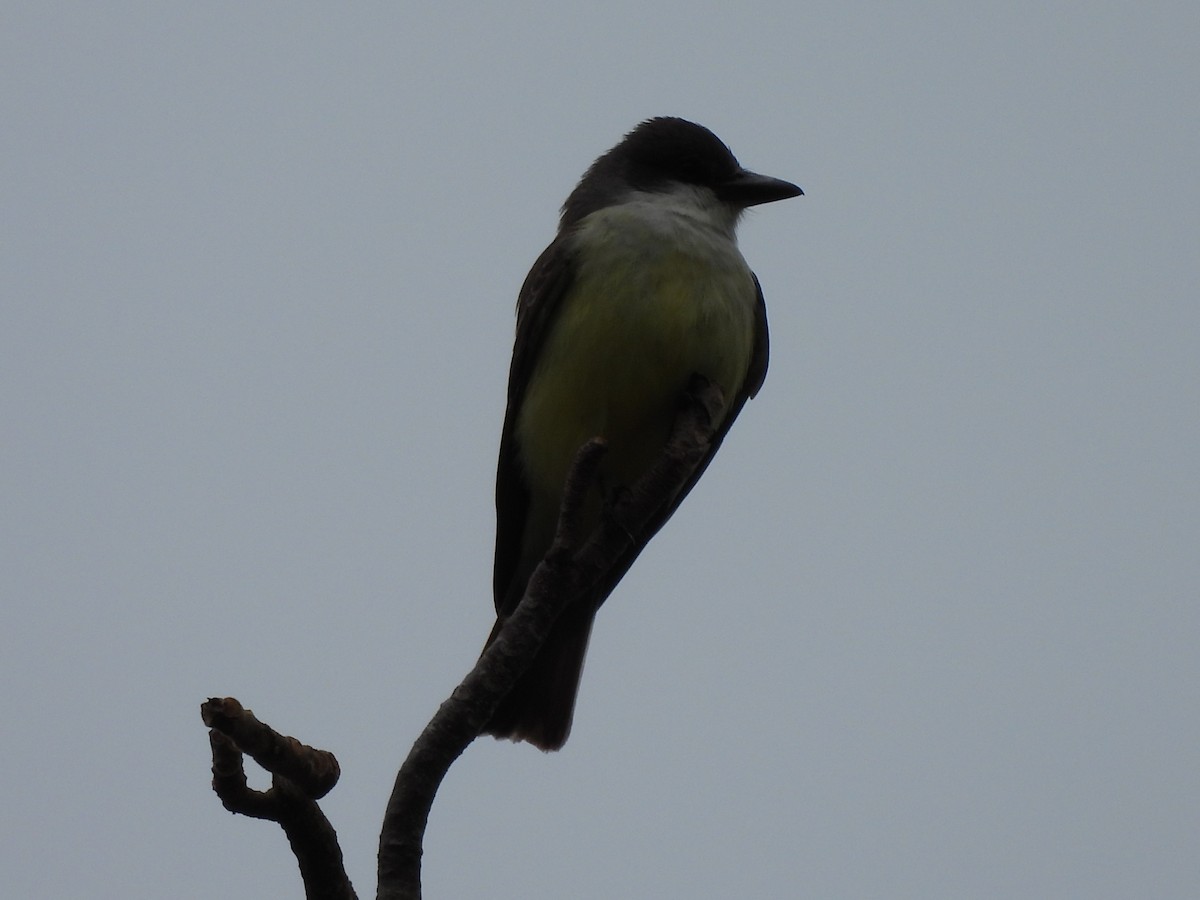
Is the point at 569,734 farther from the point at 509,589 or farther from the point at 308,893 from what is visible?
the point at 308,893

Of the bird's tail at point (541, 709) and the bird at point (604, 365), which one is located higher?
the bird at point (604, 365)

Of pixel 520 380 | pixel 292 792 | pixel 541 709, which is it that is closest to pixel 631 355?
pixel 520 380

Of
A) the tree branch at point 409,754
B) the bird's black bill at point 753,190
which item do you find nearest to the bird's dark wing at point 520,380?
the bird's black bill at point 753,190

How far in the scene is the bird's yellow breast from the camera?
17.4ft

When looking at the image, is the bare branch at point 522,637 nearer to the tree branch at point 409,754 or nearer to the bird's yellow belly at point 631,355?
the tree branch at point 409,754

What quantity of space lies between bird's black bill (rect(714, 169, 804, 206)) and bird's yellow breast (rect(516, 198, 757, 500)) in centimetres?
82

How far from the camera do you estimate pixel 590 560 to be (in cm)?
387

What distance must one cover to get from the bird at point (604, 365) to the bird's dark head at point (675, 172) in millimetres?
133

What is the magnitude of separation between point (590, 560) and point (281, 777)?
3.69 feet

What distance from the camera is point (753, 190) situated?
22.0 ft

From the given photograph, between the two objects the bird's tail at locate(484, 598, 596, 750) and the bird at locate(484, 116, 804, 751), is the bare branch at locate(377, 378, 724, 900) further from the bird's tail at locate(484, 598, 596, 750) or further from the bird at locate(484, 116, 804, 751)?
the bird's tail at locate(484, 598, 596, 750)

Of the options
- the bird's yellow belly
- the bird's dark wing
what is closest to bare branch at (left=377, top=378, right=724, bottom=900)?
the bird's yellow belly

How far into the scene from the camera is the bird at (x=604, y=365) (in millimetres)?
5277

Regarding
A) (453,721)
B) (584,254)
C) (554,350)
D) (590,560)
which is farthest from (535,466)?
(453,721)
